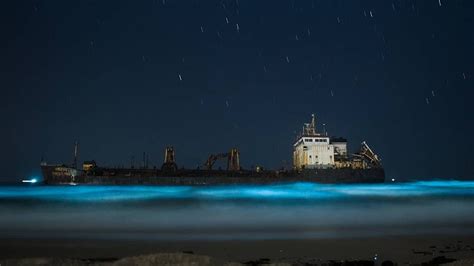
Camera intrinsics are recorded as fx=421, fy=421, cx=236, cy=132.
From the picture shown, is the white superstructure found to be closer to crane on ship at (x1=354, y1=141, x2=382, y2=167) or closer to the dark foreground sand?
crane on ship at (x1=354, y1=141, x2=382, y2=167)

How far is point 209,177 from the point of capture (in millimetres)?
59125

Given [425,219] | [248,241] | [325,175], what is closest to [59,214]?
[248,241]

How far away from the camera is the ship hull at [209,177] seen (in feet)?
191

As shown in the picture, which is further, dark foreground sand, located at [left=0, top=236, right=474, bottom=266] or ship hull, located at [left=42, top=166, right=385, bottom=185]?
ship hull, located at [left=42, top=166, right=385, bottom=185]

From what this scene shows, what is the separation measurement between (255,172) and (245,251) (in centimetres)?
5193

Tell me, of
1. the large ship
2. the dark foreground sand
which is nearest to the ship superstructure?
the large ship

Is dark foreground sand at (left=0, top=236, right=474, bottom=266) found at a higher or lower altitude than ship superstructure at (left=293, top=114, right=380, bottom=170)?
lower

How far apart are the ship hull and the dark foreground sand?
47632 mm

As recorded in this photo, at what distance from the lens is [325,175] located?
59188mm

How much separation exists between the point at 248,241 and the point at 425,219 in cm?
887

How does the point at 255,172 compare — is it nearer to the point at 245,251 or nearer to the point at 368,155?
the point at 368,155

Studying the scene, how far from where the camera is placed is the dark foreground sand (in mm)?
7199

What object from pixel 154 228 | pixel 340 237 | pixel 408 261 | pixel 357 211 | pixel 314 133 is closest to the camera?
pixel 408 261

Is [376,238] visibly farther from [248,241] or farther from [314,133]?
[314,133]
